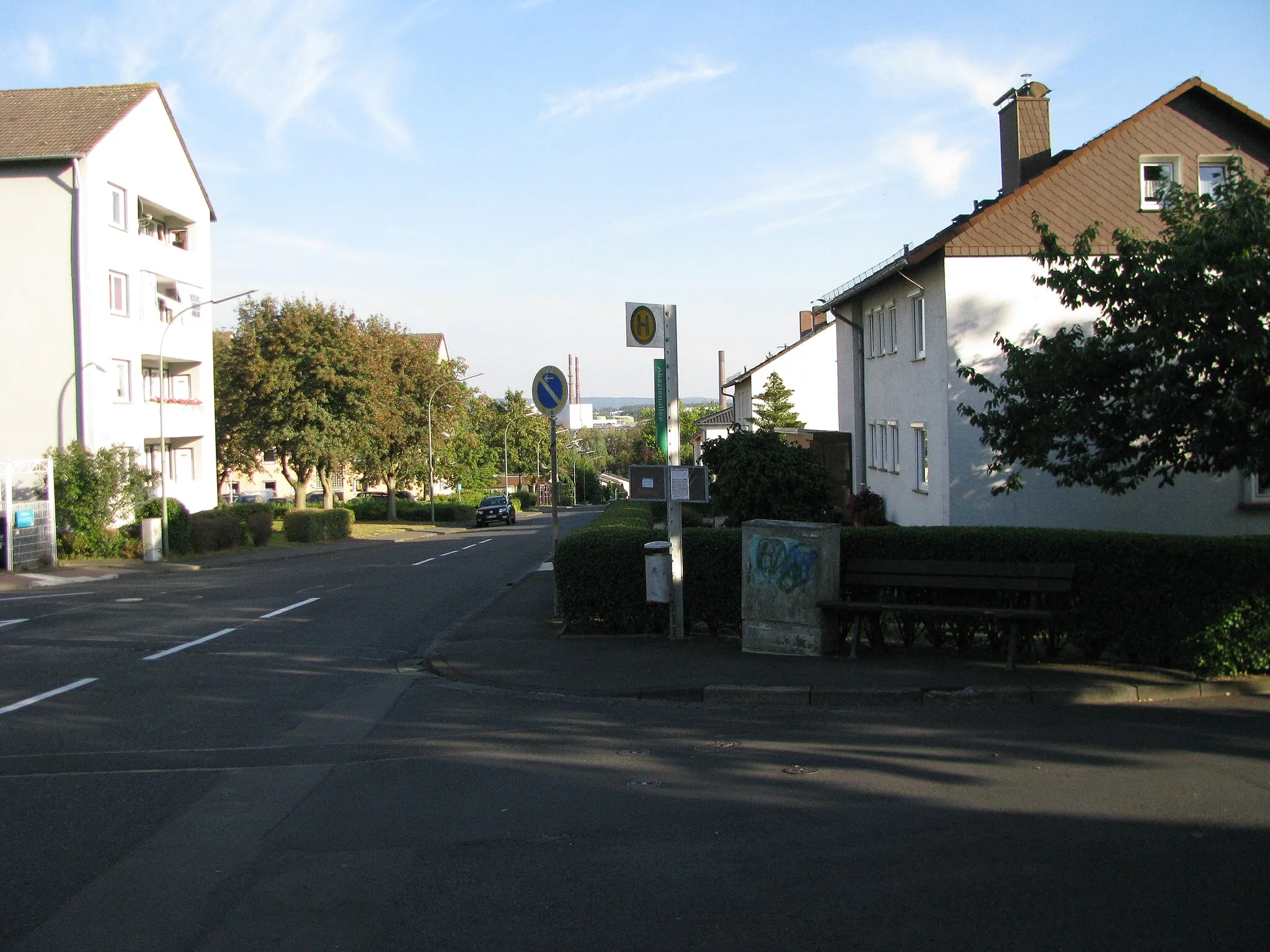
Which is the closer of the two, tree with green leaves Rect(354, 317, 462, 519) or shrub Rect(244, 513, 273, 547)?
shrub Rect(244, 513, 273, 547)

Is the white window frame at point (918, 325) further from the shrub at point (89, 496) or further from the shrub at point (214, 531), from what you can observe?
the shrub at point (214, 531)

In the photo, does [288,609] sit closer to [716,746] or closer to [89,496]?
[716,746]

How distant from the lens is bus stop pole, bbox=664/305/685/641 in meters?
10.9

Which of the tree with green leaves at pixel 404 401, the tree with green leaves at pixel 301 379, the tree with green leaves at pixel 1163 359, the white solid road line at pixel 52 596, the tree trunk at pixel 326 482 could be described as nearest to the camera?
the tree with green leaves at pixel 1163 359

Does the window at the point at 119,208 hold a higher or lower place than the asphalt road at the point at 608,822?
higher

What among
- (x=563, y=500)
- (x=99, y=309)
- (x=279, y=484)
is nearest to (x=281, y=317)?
(x=99, y=309)

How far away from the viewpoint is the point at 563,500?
110375mm

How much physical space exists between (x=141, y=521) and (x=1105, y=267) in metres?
27.4

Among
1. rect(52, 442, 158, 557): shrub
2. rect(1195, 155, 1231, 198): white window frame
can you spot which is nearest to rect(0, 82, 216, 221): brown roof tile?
rect(52, 442, 158, 557): shrub

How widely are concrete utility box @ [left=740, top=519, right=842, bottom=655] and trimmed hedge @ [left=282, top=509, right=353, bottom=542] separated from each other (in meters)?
33.7

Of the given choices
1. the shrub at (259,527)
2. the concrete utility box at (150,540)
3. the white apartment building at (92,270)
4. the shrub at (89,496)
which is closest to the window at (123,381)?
the white apartment building at (92,270)

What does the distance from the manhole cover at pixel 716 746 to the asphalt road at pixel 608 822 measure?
4 cm

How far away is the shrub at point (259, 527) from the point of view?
123ft

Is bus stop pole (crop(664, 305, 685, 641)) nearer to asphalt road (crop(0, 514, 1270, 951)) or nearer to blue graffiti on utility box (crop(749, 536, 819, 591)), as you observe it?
blue graffiti on utility box (crop(749, 536, 819, 591))
